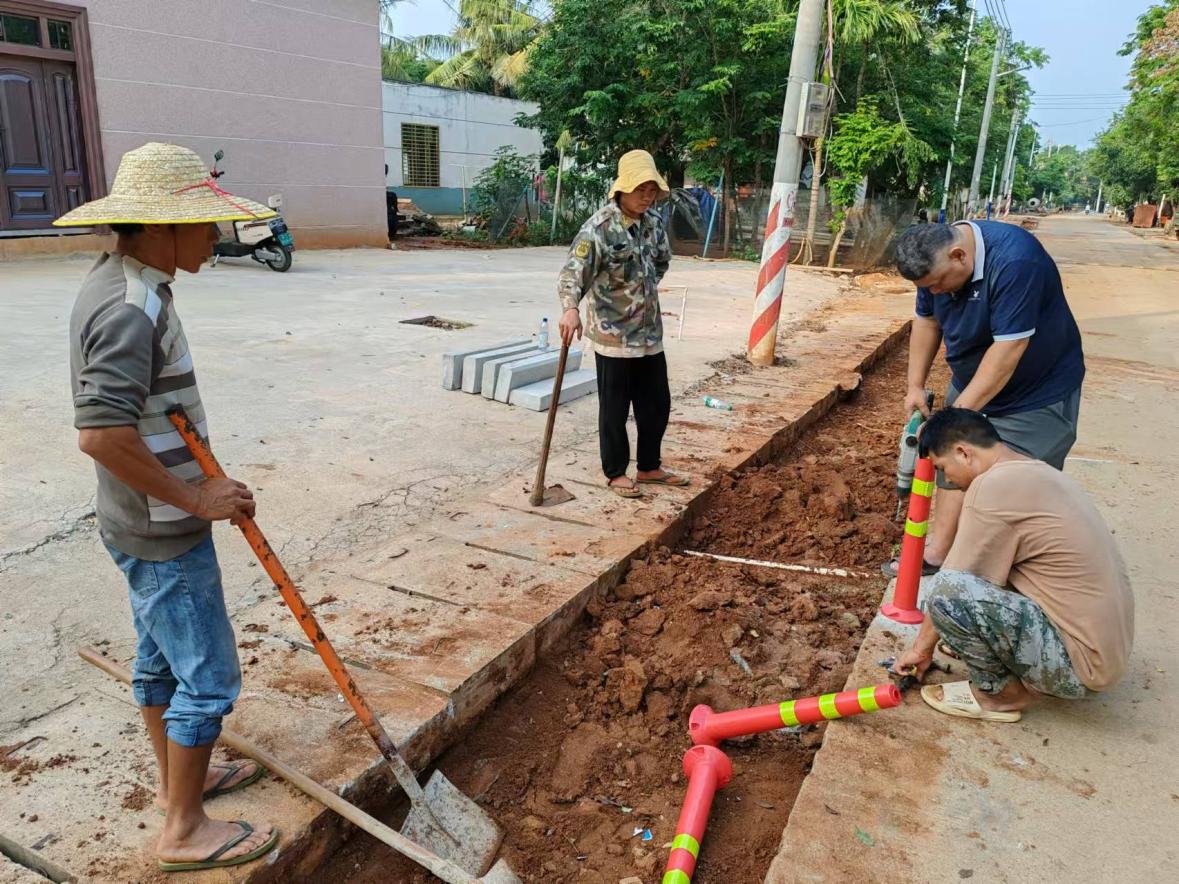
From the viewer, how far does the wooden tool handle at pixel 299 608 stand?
1821mm

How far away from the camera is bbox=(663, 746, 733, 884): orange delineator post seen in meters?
2.13

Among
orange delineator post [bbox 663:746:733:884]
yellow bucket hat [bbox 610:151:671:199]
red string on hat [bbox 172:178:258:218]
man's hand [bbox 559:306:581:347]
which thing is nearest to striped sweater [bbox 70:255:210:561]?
red string on hat [bbox 172:178:258:218]

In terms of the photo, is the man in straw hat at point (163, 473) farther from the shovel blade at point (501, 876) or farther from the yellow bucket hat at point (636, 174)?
the yellow bucket hat at point (636, 174)

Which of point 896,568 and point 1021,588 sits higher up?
point 1021,588

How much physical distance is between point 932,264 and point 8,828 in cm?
322

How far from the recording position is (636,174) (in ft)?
13.2

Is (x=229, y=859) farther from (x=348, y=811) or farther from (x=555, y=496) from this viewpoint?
(x=555, y=496)

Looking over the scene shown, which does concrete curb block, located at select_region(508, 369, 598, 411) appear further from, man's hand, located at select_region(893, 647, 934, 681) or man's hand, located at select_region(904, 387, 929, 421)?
man's hand, located at select_region(893, 647, 934, 681)

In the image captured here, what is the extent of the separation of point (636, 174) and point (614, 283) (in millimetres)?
527

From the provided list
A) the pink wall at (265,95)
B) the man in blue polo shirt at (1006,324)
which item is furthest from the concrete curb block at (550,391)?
the pink wall at (265,95)

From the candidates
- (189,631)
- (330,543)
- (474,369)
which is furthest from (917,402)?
(474,369)

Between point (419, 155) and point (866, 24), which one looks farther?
point (419, 155)

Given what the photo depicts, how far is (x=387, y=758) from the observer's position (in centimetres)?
218

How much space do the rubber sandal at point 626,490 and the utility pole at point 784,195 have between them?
144 inches
